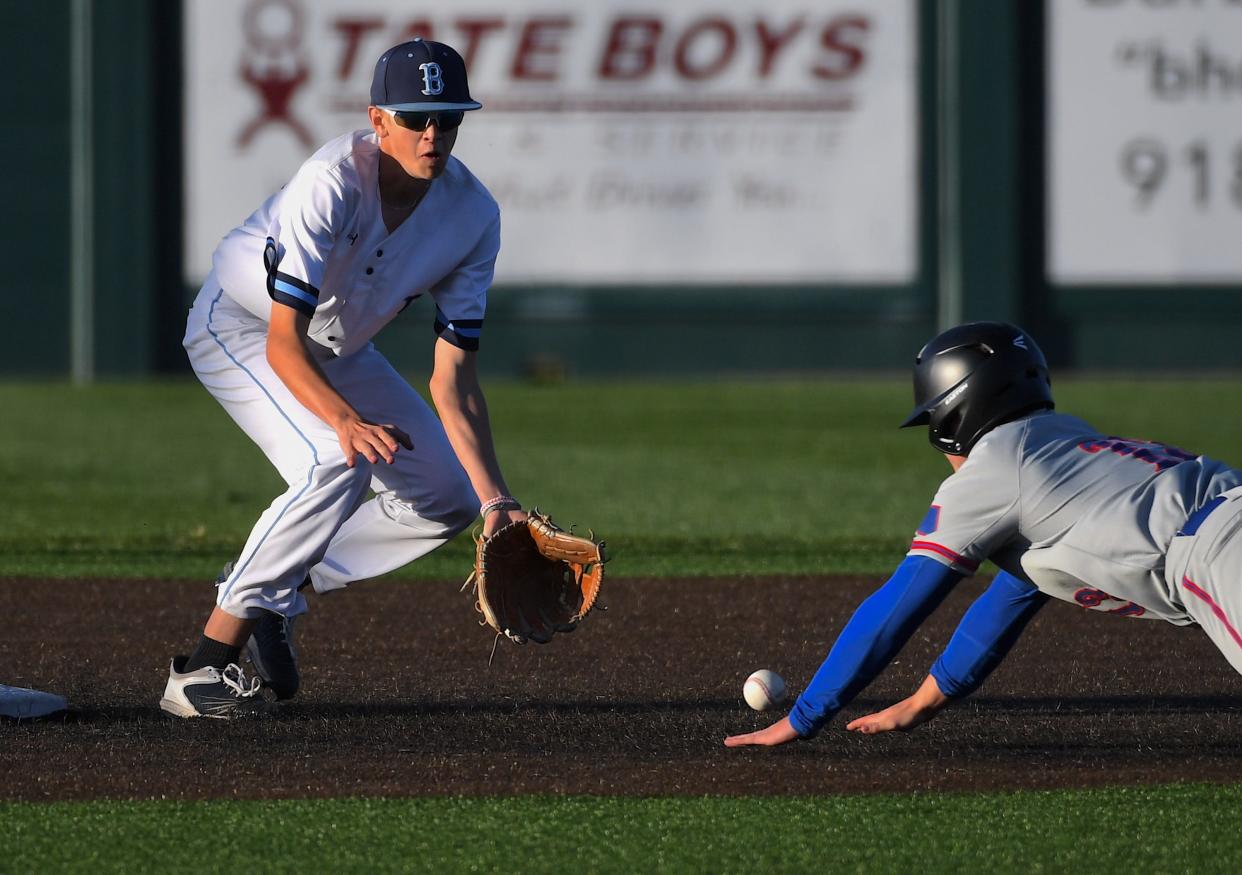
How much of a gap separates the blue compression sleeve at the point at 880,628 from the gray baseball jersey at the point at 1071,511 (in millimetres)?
48

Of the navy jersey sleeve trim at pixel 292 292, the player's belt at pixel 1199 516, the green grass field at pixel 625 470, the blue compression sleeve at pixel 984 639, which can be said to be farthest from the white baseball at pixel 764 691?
the green grass field at pixel 625 470

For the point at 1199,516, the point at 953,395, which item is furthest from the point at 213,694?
the point at 1199,516

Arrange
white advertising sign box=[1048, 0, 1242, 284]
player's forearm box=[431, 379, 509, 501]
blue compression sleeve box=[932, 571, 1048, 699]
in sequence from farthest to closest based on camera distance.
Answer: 1. white advertising sign box=[1048, 0, 1242, 284]
2. player's forearm box=[431, 379, 509, 501]
3. blue compression sleeve box=[932, 571, 1048, 699]

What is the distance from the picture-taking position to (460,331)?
5.37m

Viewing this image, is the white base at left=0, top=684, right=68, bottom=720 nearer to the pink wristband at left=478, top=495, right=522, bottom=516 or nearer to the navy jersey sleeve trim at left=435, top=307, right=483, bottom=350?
the pink wristband at left=478, top=495, right=522, bottom=516

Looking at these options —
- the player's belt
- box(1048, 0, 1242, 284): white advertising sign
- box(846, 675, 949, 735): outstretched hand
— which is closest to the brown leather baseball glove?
box(846, 675, 949, 735): outstretched hand

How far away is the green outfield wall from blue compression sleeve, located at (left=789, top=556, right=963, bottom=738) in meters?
16.8

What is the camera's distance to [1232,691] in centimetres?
547

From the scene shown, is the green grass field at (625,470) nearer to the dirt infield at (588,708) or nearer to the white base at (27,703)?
the dirt infield at (588,708)

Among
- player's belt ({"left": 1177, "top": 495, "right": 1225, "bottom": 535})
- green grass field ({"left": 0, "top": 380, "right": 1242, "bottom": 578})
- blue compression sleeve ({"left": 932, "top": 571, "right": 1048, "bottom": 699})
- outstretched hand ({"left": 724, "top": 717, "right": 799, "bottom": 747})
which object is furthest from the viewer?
green grass field ({"left": 0, "top": 380, "right": 1242, "bottom": 578})

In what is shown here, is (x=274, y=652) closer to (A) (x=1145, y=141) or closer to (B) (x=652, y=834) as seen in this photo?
(B) (x=652, y=834)

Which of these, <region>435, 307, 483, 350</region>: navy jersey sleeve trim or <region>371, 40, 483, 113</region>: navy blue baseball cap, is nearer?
<region>371, 40, 483, 113</region>: navy blue baseball cap

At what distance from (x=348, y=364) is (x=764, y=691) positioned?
1.45 m

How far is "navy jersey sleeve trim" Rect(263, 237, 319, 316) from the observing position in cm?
483
